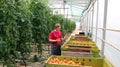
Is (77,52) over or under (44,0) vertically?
under

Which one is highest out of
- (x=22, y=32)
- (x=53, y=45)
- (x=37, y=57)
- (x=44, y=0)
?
(x=44, y=0)

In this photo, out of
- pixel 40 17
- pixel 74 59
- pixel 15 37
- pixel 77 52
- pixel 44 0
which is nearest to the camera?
pixel 74 59

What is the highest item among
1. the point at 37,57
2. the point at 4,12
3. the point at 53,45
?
the point at 4,12

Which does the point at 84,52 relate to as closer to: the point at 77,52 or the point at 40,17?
the point at 77,52

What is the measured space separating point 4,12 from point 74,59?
6.86ft

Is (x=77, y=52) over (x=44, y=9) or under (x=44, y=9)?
under

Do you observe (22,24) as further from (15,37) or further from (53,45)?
(53,45)

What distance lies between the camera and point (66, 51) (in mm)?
5008

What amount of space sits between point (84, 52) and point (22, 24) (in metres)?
2.56

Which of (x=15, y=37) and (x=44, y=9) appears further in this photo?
(x=44, y=9)

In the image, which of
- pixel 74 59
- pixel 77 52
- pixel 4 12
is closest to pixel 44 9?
pixel 4 12

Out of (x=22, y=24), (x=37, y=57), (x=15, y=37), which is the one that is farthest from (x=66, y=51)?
(x=37, y=57)

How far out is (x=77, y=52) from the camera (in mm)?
4754

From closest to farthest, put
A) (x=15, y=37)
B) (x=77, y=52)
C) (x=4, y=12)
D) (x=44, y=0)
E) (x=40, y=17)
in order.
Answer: (x=77, y=52) → (x=4, y=12) → (x=15, y=37) → (x=40, y=17) → (x=44, y=0)
